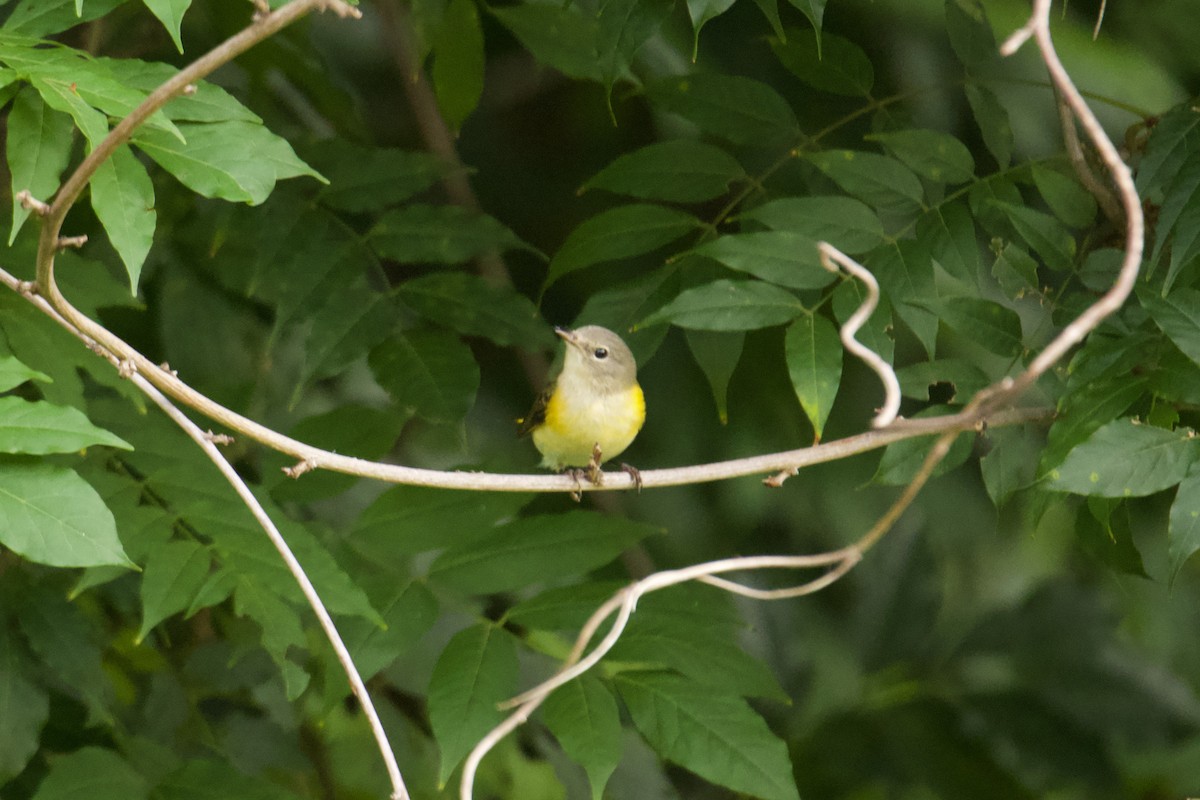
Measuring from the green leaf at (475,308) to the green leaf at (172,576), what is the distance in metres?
0.92

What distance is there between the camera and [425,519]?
3.11 m

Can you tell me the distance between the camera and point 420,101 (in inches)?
171

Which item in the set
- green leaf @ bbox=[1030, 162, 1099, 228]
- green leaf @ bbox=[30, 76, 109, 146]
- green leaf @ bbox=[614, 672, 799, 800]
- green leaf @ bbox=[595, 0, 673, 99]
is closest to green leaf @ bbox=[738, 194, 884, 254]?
green leaf @ bbox=[1030, 162, 1099, 228]

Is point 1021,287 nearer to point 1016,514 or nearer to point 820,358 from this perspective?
point 820,358

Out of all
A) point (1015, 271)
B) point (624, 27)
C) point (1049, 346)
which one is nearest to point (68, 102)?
point (624, 27)

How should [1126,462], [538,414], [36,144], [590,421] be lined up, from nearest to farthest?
1. [36,144]
2. [1126,462]
3. [590,421]
4. [538,414]

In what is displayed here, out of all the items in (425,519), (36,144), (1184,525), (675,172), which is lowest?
(425,519)

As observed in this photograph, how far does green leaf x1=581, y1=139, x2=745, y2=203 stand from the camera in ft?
10.2

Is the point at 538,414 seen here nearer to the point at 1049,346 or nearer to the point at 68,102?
the point at 68,102

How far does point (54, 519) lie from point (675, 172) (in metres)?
1.73

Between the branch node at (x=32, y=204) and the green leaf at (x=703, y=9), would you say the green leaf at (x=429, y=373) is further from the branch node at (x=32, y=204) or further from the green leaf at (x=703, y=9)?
the branch node at (x=32, y=204)

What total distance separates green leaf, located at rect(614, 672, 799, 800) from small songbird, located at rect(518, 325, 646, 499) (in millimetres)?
964

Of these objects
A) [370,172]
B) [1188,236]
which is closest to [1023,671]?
[1188,236]

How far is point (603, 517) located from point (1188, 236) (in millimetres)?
1456
